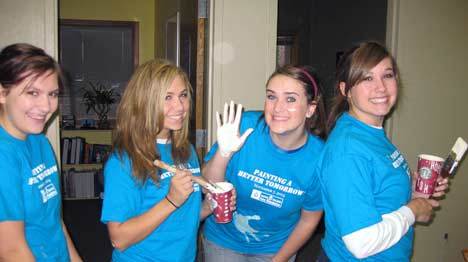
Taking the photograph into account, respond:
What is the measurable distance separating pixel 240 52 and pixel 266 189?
108 centimetres

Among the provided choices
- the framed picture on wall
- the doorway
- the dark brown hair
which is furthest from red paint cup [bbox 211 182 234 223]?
the framed picture on wall

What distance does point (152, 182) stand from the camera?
137 cm

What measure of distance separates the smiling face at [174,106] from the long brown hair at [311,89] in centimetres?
40

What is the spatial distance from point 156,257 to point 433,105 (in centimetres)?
219

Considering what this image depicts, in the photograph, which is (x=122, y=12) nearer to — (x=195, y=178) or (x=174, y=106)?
(x=174, y=106)

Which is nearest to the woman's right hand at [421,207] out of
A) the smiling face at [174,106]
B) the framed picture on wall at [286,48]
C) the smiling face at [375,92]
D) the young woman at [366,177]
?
the young woman at [366,177]

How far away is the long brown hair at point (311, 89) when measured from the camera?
5.26 feet

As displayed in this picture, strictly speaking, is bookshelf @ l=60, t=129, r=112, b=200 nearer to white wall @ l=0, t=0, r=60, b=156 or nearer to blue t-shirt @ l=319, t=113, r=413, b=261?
white wall @ l=0, t=0, r=60, b=156

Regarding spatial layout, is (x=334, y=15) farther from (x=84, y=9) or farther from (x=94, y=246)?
(x=94, y=246)

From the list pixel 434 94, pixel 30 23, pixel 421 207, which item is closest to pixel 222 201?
pixel 421 207

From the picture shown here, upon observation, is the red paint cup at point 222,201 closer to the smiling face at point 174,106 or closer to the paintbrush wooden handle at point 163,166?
the paintbrush wooden handle at point 163,166

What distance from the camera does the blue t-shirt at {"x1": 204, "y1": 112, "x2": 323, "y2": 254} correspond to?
65.6 inches

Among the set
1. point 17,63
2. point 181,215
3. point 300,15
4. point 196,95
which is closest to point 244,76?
point 196,95

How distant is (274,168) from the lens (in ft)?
5.49
